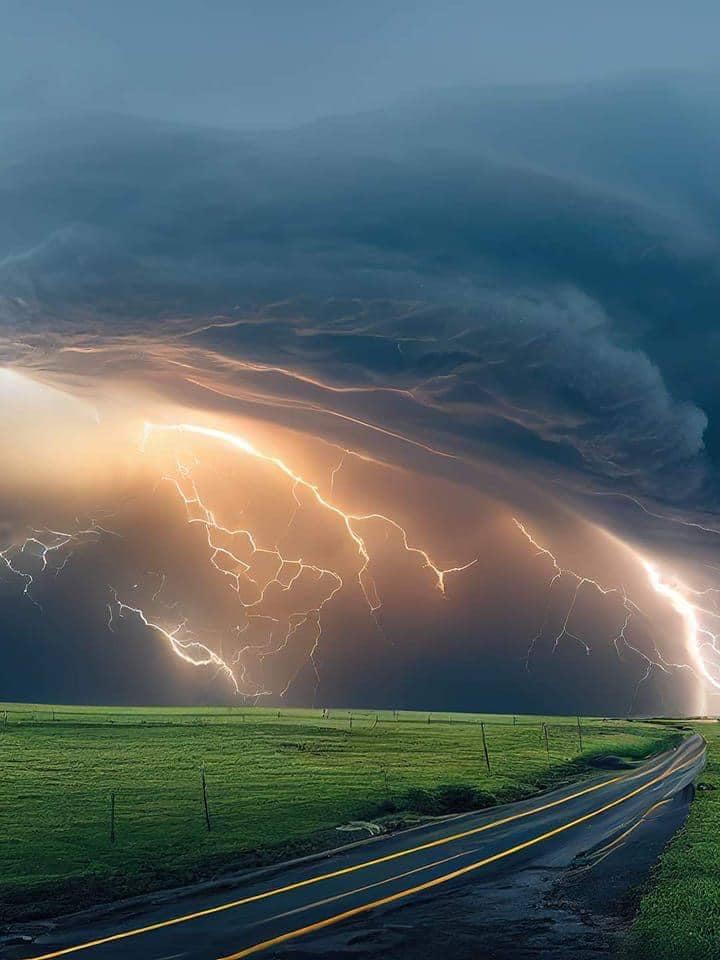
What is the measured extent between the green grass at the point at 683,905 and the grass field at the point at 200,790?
26.4ft

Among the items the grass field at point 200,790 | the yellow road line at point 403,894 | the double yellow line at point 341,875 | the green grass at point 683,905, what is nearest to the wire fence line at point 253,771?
the grass field at point 200,790

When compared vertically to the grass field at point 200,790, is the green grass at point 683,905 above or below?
below

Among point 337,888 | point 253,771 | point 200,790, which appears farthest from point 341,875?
point 253,771

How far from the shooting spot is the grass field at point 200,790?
1752 centimetres

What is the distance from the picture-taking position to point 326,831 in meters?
22.1

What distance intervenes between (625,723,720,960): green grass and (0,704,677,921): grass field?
8.04m

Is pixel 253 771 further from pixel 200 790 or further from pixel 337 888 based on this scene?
pixel 337 888

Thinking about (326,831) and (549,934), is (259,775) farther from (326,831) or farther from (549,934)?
(549,934)

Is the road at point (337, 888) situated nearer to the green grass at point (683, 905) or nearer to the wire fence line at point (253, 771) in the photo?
the green grass at point (683, 905)

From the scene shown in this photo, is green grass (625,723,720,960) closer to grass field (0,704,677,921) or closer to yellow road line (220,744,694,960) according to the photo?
yellow road line (220,744,694,960)

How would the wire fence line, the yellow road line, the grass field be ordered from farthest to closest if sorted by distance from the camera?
the wire fence line, the grass field, the yellow road line

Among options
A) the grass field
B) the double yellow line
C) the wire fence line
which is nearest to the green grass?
the double yellow line

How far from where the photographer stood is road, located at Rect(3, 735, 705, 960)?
1103 cm

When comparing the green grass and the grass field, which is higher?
the grass field
